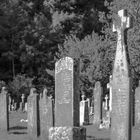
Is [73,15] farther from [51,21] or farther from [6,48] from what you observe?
[6,48]

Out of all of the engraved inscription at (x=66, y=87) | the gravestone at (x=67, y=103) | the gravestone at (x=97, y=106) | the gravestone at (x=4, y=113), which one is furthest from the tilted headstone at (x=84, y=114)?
the engraved inscription at (x=66, y=87)

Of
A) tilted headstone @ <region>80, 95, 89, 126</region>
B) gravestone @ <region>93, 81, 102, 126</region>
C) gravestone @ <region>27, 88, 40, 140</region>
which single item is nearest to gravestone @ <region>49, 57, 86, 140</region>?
gravestone @ <region>27, 88, 40, 140</region>

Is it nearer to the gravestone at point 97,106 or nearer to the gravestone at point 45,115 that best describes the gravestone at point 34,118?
the gravestone at point 45,115

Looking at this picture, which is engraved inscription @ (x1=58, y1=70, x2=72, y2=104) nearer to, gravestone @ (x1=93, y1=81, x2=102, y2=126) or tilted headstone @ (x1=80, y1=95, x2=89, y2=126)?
gravestone @ (x1=93, y1=81, x2=102, y2=126)

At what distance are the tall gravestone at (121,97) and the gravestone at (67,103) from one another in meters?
0.85

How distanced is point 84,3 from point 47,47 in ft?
24.6

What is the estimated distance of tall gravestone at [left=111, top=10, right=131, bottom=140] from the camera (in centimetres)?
1145

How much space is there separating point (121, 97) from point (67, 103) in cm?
135

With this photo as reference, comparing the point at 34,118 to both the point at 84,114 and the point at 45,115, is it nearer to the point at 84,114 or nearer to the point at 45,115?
the point at 45,115

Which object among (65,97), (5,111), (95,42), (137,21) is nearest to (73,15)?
(95,42)

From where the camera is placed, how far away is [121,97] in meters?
11.5

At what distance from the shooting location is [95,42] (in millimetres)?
40062

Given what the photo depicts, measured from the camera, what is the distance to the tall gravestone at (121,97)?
451 inches

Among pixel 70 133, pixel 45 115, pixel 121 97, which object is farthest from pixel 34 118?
pixel 121 97
